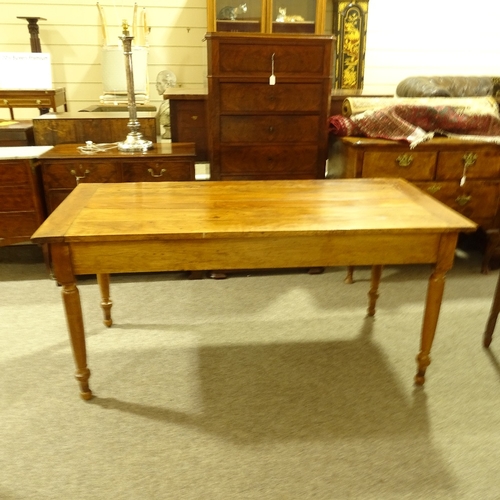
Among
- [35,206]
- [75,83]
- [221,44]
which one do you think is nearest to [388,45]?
[221,44]

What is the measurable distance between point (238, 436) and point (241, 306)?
96 centimetres

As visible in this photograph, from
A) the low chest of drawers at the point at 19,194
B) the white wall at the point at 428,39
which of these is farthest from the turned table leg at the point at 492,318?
the white wall at the point at 428,39

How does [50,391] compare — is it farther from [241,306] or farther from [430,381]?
[430,381]

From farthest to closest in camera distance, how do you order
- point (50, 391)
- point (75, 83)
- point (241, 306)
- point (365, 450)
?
point (75, 83) < point (241, 306) < point (50, 391) < point (365, 450)

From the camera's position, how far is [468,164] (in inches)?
114

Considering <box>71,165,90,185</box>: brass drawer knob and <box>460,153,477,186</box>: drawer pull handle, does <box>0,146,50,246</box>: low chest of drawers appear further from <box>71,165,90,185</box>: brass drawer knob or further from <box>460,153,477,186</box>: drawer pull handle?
<box>460,153,477,186</box>: drawer pull handle

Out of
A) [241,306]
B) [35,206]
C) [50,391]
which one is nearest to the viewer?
[50,391]

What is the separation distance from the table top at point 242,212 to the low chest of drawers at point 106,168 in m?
0.65

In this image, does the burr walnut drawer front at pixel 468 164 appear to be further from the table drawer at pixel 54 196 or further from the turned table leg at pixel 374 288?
the table drawer at pixel 54 196

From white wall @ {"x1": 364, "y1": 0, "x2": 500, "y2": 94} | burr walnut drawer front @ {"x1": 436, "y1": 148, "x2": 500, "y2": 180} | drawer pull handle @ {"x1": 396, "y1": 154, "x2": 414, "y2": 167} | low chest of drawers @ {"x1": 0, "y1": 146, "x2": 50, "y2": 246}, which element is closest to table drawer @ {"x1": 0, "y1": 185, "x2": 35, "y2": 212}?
low chest of drawers @ {"x1": 0, "y1": 146, "x2": 50, "y2": 246}

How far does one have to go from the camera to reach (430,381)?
1999 millimetres

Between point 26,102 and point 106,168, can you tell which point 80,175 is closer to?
point 106,168

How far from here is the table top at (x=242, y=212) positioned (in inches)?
63.2

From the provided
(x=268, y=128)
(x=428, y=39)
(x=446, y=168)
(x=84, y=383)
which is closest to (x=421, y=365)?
(x=84, y=383)
